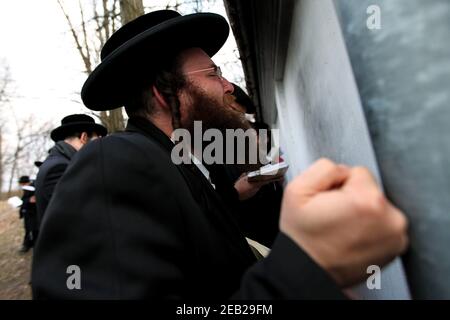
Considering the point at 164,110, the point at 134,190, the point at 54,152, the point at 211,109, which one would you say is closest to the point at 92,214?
the point at 134,190

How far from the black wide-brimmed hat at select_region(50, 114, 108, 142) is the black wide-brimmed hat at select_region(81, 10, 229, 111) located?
11.2ft

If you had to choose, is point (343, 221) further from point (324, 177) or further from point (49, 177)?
point (49, 177)

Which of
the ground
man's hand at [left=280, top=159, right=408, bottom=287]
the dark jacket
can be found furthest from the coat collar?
the ground

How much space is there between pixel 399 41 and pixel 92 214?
0.90m

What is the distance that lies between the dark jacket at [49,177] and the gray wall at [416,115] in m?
4.03

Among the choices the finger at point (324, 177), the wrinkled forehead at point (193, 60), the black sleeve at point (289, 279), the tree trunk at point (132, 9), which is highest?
the tree trunk at point (132, 9)

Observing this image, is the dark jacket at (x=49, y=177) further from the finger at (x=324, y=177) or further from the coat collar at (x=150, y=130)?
the finger at (x=324, y=177)

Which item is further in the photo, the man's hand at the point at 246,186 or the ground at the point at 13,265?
the ground at the point at 13,265

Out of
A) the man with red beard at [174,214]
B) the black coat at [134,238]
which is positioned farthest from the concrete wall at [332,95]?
the black coat at [134,238]

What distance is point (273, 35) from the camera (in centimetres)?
319

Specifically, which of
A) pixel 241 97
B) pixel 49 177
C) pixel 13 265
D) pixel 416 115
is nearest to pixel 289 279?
pixel 416 115

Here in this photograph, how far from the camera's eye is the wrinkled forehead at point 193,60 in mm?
1742

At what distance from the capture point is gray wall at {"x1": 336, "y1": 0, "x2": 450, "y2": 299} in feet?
1.82

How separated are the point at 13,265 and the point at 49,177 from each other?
8153 millimetres
